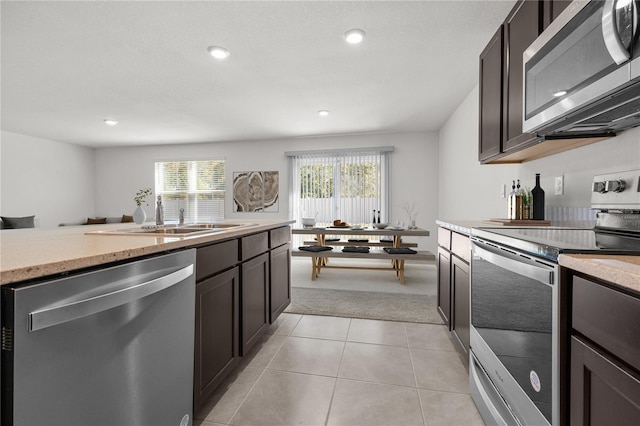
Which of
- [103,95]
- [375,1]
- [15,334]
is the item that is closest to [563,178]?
[375,1]

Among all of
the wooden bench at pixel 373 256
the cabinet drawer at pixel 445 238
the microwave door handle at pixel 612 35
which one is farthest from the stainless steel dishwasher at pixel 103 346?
the wooden bench at pixel 373 256

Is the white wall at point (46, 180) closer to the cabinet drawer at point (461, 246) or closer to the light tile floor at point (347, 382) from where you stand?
the light tile floor at point (347, 382)

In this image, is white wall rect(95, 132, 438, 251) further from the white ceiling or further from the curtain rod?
the white ceiling

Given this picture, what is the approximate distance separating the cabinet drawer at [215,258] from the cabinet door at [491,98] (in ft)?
6.14

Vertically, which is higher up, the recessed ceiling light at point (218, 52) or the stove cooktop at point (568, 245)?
the recessed ceiling light at point (218, 52)

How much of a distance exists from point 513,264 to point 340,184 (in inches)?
191

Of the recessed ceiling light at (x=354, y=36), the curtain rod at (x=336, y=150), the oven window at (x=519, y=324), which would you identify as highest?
the recessed ceiling light at (x=354, y=36)

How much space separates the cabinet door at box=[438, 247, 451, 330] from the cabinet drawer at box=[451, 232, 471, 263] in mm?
170

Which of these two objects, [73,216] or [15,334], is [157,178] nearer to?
[73,216]

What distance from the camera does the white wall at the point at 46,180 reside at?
532 cm

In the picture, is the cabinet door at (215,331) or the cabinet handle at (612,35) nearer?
the cabinet handle at (612,35)

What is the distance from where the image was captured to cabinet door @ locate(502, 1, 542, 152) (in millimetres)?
1637

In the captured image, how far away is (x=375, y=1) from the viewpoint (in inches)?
79.8

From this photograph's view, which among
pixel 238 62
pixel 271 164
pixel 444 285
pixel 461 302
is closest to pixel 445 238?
pixel 444 285
